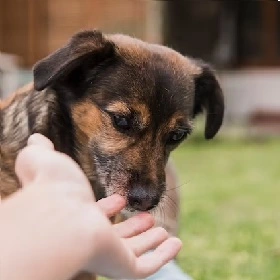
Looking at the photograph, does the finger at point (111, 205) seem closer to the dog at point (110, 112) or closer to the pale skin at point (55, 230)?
the pale skin at point (55, 230)

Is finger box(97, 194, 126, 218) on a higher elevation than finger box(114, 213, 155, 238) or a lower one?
higher

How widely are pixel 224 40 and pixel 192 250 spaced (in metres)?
9.55

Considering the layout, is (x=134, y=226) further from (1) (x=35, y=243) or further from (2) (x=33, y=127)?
(2) (x=33, y=127)

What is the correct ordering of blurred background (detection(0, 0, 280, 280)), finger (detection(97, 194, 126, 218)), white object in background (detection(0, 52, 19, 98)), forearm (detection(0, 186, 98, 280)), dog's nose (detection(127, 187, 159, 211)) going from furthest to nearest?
white object in background (detection(0, 52, 19, 98)) < blurred background (detection(0, 0, 280, 280)) < dog's nose (detection(127, 187, 159, 211)) < finger (detection(97, 194, 126, 218)) < forearm (detection(0, 186, 98, 280))

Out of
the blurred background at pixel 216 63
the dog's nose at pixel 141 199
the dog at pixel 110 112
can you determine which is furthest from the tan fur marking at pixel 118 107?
the blurred background at pixel 216 63

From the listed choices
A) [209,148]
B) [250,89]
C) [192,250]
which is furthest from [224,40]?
[192,250]

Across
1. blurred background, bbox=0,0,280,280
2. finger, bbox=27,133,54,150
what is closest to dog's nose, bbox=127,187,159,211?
finger, bbox=27,133,54,150

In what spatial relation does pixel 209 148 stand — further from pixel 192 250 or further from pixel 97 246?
pixel 97 246

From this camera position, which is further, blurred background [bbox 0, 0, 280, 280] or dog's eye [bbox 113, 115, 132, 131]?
blurred background [bbox 0, 0, 280, 280]

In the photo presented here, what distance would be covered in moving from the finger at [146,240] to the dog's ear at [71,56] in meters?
0.84

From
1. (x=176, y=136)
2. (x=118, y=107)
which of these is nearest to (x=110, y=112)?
(x=118, y=107)

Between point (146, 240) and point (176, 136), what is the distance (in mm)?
911

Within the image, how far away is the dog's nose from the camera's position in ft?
8.28

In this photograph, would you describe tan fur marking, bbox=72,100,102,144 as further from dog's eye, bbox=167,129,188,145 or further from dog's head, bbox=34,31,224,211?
dog's eye, bbox=167,129,188,145
